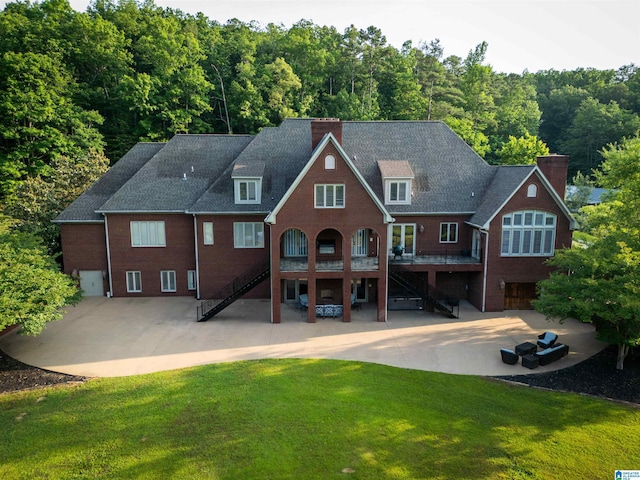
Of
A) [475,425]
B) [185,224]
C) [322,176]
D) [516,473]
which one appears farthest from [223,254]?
[516,473]

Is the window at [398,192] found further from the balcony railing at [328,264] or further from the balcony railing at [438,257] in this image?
the balcony railing at [328,264]

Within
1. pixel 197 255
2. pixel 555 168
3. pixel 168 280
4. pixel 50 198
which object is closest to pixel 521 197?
pixel 555 168

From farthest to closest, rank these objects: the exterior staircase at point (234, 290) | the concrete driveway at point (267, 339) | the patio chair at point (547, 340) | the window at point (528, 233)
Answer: the window at point (528, 233)
the exterior staircase at point (234, 290)
the patio chair at point (547, 340)
the concrete driveway at point (267, 339)

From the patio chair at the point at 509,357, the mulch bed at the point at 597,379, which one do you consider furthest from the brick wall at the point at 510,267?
the patio chair at the point at 509,357

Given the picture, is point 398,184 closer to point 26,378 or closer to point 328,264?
point 328,264

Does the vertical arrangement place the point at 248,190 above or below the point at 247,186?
below


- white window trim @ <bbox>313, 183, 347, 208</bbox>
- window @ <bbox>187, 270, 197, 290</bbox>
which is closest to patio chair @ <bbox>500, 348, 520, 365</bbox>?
white window trim @ <bbox>313, 183, 347, 208</bbox>
